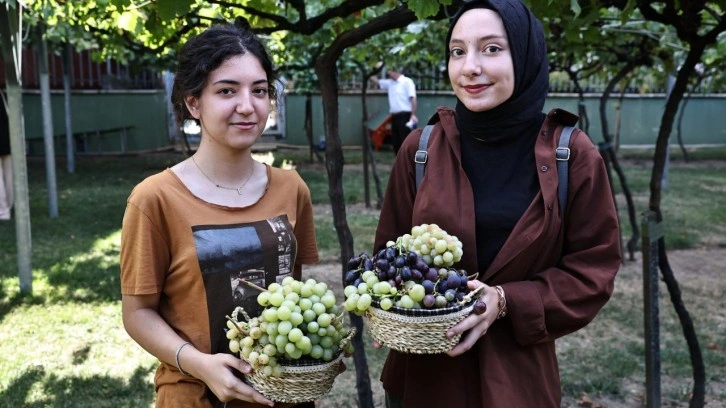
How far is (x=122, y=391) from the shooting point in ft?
14.0

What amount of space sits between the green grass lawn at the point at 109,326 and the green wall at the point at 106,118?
5.92 metres

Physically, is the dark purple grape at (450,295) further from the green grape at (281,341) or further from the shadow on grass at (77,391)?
the shadow on grass at (77,391)

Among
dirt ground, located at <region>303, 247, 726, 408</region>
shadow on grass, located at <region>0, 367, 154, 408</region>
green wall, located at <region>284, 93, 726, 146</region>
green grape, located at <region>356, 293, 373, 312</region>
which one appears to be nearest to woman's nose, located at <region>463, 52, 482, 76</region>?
green grape, located at <region>356, 293, 373, 312</region>

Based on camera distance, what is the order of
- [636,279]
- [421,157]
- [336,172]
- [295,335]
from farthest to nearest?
[636,279]
[336,172]
[421,157]
[295,335]

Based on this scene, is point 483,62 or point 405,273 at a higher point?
point 483,62

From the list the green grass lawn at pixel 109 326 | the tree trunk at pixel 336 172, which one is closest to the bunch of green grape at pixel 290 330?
the tree trunk at pixel 336 172

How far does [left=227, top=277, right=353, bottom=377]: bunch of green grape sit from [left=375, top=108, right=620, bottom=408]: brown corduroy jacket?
38 cm

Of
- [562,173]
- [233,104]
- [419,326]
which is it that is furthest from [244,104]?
[562,173]

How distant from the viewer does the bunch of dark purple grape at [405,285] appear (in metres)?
1.64

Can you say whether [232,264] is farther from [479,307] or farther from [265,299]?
[479,307]

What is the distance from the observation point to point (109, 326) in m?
5.40

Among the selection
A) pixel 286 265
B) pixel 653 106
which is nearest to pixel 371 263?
pixel 286 265

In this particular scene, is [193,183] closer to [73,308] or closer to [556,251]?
[556,251]

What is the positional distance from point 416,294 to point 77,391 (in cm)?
333
